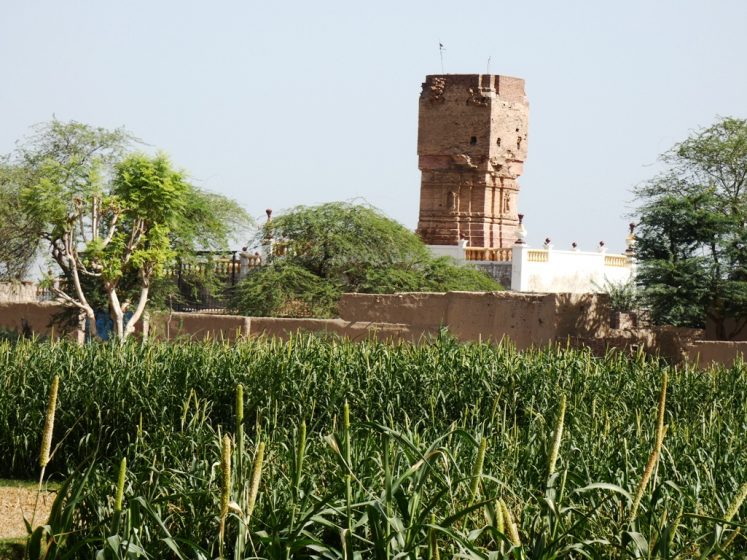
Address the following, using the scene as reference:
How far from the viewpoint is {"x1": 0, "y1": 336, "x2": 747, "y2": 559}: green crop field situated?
179 inches

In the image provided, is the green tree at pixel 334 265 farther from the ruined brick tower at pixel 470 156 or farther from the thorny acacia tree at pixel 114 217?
the ruined brick tower at pixel 470 156

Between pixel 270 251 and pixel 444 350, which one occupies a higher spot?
pixel 270 251

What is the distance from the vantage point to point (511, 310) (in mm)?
15430

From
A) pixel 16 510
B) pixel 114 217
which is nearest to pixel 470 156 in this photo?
pixel 114 217

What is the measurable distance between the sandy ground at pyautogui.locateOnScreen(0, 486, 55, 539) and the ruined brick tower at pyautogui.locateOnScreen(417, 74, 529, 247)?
108ft

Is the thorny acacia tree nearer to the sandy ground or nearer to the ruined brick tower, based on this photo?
the sandy ground

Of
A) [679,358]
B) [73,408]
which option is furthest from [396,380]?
[679,358]

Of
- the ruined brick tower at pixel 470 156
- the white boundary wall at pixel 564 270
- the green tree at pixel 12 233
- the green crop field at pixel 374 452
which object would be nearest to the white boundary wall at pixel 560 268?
the white boundary wall at pixel 564 270

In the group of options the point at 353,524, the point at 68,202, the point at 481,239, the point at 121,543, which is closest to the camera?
the point at 121,543

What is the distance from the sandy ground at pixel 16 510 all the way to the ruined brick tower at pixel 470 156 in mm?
33024

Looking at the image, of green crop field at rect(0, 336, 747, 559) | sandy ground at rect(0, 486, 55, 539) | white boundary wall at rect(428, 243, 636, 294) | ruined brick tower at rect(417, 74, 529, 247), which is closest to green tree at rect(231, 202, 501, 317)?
white boundary wall at rect(428, 243, 636, 294)

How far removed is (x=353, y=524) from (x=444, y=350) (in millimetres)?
6160

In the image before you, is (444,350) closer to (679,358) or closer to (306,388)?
(306,388)

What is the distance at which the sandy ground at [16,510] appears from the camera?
8430mm
